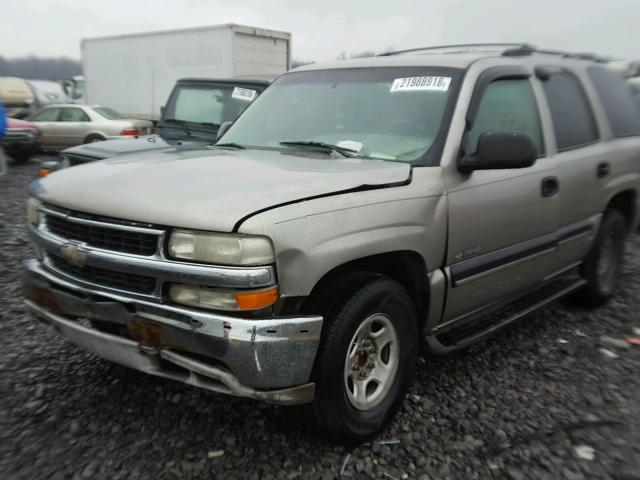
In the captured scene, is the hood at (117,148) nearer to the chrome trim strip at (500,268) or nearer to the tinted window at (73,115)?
the chrome trim strip at (500,268)

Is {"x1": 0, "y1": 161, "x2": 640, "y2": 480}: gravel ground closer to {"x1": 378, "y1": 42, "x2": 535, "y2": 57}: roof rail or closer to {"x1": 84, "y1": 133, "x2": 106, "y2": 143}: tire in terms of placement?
{"x1": 378, "y1": 42, "x2": 535, "y2": 57}: roof rail

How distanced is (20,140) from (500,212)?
39.3ft

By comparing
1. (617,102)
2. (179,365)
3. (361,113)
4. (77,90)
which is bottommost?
(179,365)

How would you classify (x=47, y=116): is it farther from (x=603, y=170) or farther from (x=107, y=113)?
(x=603, y=170)

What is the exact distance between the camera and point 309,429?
249 centimetres

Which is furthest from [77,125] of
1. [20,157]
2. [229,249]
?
[229,249]

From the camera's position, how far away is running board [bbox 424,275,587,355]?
299 cm

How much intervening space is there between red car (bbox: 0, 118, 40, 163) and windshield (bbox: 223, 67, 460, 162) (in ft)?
34.0

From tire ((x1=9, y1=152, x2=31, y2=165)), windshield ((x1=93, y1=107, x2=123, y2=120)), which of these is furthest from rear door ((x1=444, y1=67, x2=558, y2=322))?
windshield ((x1=93, y1=107, x2=123, y2=120))

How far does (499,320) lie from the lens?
133 inches

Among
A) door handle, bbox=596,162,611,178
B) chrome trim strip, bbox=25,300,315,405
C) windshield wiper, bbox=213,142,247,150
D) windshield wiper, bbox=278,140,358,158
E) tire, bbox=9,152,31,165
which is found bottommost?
tire, bbox=9,152,31,165

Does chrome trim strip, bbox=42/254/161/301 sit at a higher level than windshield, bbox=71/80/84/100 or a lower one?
lower

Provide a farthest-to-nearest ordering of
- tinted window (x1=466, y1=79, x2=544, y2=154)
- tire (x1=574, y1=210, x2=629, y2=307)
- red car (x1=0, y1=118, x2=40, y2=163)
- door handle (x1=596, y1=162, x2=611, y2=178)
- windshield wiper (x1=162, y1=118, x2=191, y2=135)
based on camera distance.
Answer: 1. red car (x1=0, y1=118, x2=40, y2=163)
2. windshield wiper (x1=162, y1=118, x2=191, y2=135)
3. tire (x1=574, y1=210, x2=629, y2=307)
4. door handle (x1=596, y1=162, x2=611, y2=178)
5. tinted window (x1=466, y1=79, x2=544, y2=154)

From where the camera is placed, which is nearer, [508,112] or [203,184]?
[203,184]
